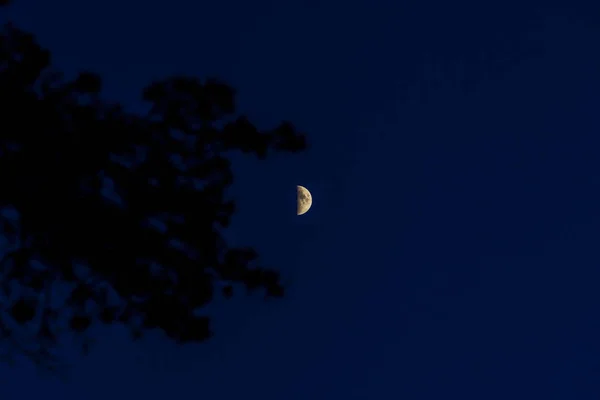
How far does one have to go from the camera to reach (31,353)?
10844 millimetres

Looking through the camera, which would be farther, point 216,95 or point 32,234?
point 216,95

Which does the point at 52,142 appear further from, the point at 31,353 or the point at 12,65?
the point at 31,353

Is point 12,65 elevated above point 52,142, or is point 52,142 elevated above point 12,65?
point 12,65

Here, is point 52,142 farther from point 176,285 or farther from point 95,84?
point 176,285

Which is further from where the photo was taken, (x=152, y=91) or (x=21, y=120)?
(x=152, y=91)

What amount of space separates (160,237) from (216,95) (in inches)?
81.5

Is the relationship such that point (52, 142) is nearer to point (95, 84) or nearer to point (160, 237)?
point (95, 84)

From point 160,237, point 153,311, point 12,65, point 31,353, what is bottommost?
point 31,353

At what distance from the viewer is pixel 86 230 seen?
35.8 feet

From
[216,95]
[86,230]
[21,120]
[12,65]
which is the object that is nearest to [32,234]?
[86,230]

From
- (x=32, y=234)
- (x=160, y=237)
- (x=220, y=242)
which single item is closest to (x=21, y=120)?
(x=32, y=234)

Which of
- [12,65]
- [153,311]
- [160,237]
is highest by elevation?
[12,65]

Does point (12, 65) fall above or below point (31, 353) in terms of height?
Result: above

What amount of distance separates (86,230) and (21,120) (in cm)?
160
